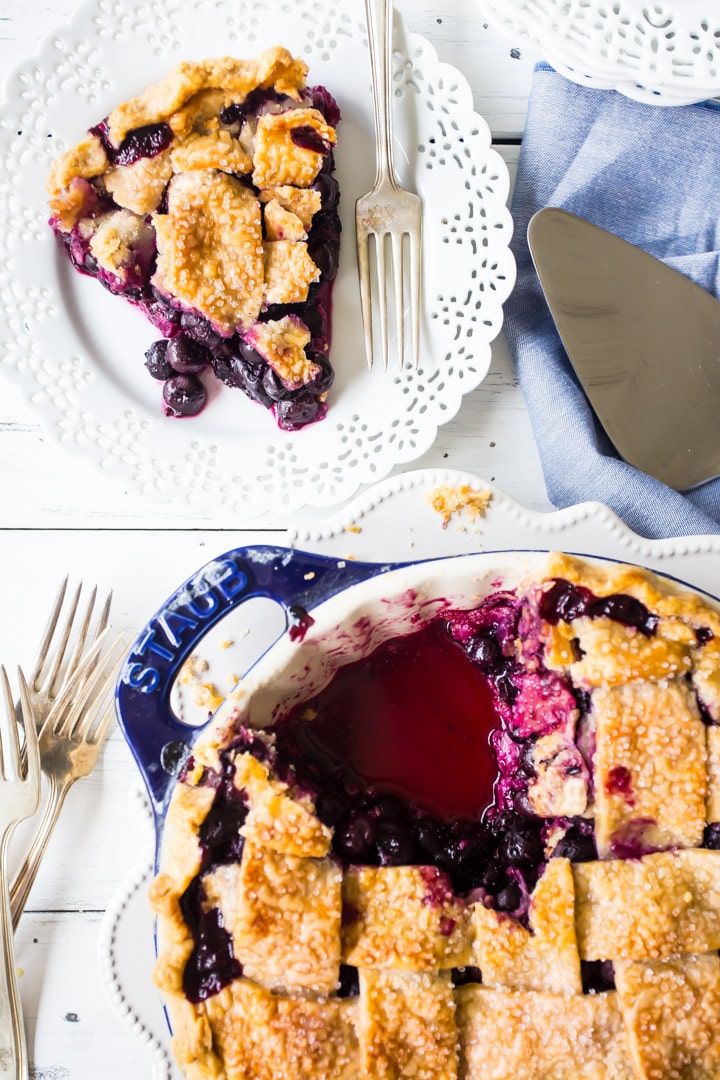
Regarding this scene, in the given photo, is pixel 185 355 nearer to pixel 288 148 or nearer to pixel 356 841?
pixel 288 148

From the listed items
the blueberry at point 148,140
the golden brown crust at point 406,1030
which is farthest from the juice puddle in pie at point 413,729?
the blueberry at point 148,140

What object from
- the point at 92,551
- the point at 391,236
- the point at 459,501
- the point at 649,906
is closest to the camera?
the point at 649,906

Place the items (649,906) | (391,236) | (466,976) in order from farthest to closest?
(391,236)
(466,976)
(649,906)

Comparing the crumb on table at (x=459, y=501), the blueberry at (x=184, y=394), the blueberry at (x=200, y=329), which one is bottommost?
the crumb on table at (x=459, y=501)

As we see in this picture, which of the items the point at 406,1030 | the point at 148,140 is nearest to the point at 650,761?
the point at 406,1030

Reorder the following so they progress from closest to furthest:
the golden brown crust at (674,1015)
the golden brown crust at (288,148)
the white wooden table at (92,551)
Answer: the golden brown crust at (674,1015) → the golden brown crust at (288,148) → the white wooden table at (92,551)

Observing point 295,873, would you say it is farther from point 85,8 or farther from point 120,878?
point 85,8

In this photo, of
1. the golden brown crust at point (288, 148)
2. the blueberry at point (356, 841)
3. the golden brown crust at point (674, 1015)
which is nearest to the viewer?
the golden brown crust at point (674, 1015)

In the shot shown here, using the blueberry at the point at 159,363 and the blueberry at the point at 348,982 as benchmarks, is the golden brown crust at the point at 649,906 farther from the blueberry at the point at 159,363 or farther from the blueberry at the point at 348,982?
the blueberry at the point at 159,363

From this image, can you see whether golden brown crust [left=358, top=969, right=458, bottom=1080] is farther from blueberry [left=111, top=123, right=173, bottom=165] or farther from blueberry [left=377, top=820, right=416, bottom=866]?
blueberry [left=111, top=123, right=173, bottom=165]
